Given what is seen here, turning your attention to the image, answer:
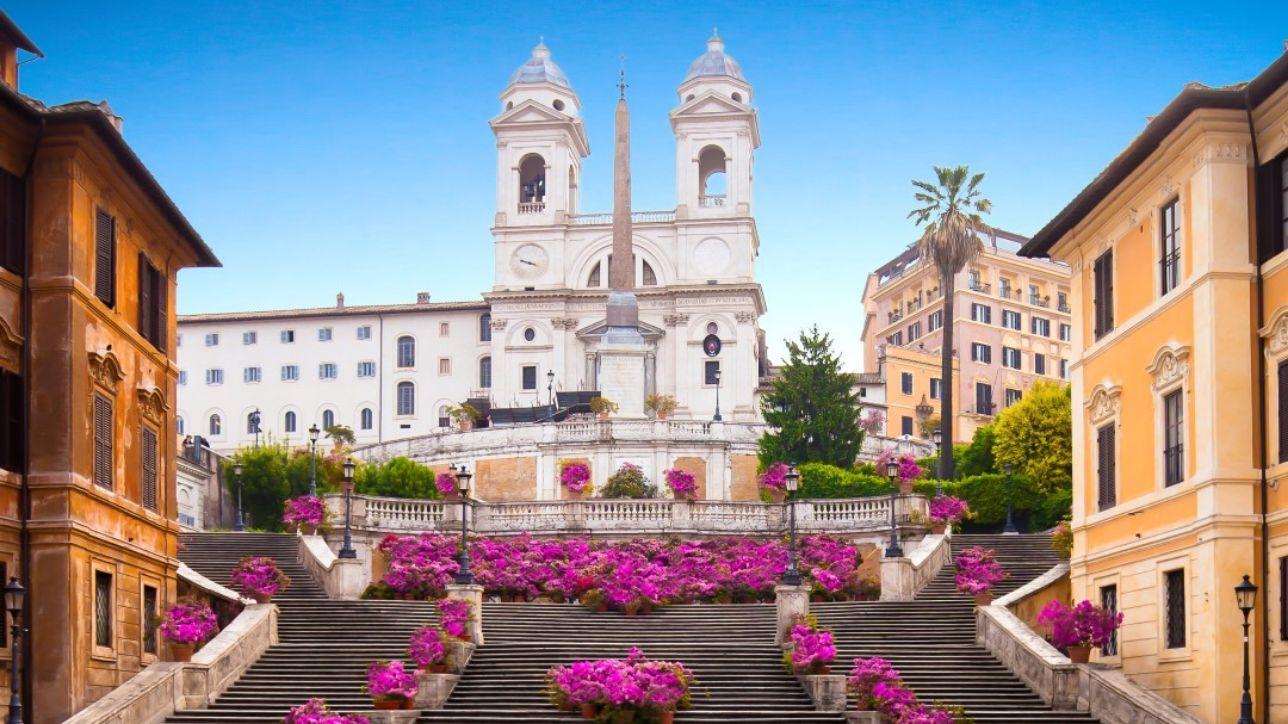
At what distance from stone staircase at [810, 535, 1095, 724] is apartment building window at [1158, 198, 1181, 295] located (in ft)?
25.5

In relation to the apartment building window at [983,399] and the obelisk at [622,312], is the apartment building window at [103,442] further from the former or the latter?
the apartment building window at [983,399]

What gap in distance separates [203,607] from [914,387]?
82.2 metres

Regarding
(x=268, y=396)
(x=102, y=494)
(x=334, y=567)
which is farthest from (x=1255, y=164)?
(x=268, y=396)

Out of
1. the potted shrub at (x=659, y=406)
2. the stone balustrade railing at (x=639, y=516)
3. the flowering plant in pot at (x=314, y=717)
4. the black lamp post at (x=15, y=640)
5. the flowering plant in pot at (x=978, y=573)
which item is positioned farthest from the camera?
the potted shrub at (x=659, y=406)

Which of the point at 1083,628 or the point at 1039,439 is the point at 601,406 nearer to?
the point at 1039,439

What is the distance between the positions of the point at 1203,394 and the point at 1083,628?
18.1 feet

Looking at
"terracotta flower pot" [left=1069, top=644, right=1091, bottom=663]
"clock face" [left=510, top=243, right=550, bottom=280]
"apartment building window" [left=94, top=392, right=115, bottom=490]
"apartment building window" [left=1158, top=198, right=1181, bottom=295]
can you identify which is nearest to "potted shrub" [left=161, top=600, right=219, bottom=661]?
"apartment building window" [left=94, top=392, right=115, bottom=490]

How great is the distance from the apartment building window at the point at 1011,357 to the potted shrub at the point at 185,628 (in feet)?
301

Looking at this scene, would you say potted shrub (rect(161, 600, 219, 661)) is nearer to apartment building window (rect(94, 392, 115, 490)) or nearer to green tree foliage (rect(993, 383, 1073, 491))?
apartment building window (rect(94, 392, 115, 490))

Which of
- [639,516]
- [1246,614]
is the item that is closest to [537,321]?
[639,516]

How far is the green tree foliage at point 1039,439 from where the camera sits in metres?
68.2

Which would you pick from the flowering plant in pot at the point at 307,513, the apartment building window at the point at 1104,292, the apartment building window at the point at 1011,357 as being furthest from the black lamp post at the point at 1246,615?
the apartment building window at the point at 1011,357

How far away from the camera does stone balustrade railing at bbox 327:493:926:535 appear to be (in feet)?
184

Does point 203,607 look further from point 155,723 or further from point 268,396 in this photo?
point 268,396
